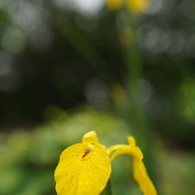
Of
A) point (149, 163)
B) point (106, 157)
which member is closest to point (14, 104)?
point (149, 163)

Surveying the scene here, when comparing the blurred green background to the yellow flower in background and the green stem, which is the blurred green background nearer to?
the yellow flower in background

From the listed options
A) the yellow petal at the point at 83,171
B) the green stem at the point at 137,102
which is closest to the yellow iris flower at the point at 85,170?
the yellow petal at the point at 83,171

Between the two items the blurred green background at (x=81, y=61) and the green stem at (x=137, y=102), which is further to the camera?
the blurred green background at (x=81, y=61)

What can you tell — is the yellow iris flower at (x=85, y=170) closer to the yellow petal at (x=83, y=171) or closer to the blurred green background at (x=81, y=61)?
the yellow petal at (x=83, y=171)

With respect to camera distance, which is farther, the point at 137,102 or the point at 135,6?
the point at 135,6

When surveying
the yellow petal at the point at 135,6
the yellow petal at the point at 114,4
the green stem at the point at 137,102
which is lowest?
the green stem at the point at 137,102

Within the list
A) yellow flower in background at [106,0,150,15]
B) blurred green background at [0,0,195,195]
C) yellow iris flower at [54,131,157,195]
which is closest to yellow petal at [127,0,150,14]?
yellow flower in background at [106,0,150,15]

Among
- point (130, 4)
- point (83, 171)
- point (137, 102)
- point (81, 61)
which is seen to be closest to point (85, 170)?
point (83, 171)

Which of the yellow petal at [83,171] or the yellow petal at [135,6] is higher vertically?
the yellow petal at [135,6]

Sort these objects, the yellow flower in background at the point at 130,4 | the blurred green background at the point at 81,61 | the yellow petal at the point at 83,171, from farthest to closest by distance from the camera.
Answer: the blurred green background at the point at 81,61
the yellow flower in background at the point at 130,4
the yellow petal at the point at 83,171

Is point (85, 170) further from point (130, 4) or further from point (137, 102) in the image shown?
point (130, 4)
